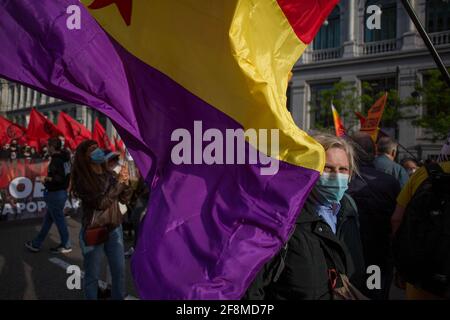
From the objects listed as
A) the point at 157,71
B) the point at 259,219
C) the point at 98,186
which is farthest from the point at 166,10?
the point at 98,186

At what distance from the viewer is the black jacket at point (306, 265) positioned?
65.3 inches

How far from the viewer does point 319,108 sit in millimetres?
24016

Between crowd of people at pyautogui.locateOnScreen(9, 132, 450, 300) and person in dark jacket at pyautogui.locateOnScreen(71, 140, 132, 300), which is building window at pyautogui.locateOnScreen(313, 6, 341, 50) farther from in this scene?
person in dark jacket at pyautogui.locateOnScreen(71, 140, 132, 300)

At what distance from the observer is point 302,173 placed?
167 cm

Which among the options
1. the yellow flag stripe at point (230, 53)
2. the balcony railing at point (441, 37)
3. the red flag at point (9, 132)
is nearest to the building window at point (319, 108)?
the balcony railing at point (441, 37)

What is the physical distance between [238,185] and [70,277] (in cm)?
356

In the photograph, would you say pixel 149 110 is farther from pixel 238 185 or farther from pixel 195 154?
pixel 238 185

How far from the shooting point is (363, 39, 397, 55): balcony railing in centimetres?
2245

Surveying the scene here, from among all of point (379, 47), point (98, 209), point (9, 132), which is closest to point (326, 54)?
point (379, 47)

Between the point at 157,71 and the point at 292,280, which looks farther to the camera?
the point at 157,71

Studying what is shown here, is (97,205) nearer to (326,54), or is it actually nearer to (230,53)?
(230,53)

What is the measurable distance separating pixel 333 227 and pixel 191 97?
3.45 feet

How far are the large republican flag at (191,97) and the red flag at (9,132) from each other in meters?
8.63

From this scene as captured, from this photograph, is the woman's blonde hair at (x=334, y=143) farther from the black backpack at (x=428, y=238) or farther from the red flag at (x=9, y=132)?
the red flag at (x=9, y=132)
